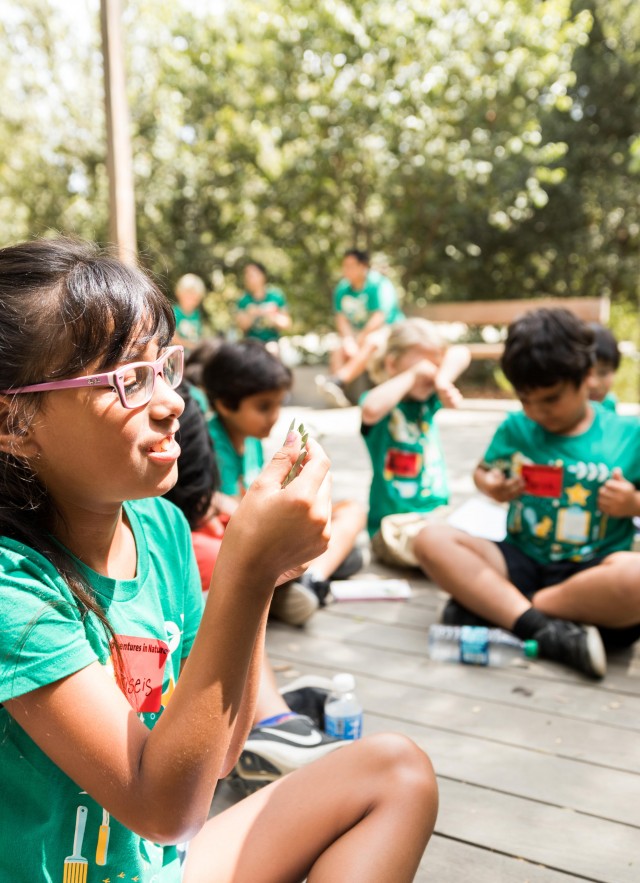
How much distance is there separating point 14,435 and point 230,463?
196 centimetres

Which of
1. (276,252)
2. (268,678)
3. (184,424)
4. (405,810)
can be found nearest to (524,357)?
(184,424)

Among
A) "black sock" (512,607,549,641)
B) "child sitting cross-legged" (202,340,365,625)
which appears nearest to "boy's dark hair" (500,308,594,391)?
"black sock" (512,607,549,641)

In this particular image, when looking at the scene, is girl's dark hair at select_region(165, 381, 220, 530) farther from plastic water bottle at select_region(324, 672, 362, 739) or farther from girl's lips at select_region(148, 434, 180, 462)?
girl's lips at select_region(148, 434, 180, 462)

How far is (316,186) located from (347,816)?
10620 mm

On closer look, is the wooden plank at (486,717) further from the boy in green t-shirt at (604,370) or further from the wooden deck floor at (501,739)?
the boy in green t-shirt at (604,370)

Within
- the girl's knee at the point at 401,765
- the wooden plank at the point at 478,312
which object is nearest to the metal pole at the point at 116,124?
the girl's knee at the point at 401,765

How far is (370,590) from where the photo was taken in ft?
10.2

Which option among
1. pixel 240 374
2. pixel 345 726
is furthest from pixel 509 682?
pixel 240 374

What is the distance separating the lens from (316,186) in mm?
11031

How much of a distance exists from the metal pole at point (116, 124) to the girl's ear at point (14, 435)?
312cm

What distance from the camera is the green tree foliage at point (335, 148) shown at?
1016 centimetres

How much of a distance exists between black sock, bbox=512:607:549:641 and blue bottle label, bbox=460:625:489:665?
4.4 inches

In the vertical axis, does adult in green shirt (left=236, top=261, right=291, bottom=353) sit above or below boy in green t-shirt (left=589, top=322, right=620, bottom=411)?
below

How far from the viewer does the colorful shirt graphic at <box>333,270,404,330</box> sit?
790 centimetres
